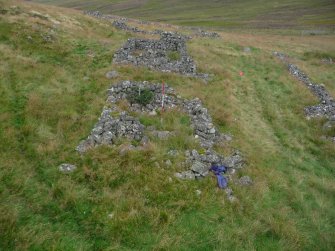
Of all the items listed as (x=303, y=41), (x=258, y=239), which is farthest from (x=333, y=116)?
(x=303, y=41)

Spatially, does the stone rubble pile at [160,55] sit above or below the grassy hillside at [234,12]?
above

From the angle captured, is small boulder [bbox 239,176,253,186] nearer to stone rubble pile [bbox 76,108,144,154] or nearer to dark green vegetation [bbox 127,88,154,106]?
stone rubble pile [bbox 76,108,144,154]

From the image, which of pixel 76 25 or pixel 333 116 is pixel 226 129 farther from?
pixel 76 25

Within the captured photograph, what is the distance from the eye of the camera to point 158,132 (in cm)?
1786

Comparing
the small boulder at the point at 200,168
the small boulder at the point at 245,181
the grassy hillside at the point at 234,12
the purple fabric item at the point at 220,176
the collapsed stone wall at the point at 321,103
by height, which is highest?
the small boulder at the point at 200,168

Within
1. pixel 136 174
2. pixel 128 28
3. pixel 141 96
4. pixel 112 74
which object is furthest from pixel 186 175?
pixel 128 28

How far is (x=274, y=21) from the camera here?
10362 centimetres

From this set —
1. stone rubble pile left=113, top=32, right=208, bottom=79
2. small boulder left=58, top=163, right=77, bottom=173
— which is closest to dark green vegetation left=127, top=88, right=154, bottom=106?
stone rubble pile left=113, top=32, right=208, bottom=79

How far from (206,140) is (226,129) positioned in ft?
11.5

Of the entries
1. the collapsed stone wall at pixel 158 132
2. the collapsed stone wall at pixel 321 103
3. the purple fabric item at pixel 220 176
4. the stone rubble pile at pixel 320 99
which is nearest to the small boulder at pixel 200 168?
the collapsed stone wall at pixel 158 132

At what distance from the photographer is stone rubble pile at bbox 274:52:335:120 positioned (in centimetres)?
2541

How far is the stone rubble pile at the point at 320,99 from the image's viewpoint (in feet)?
83.4

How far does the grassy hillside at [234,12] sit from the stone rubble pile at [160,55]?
204 feet

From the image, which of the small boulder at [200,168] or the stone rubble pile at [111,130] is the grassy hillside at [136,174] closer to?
the small boulder at [200,168]
